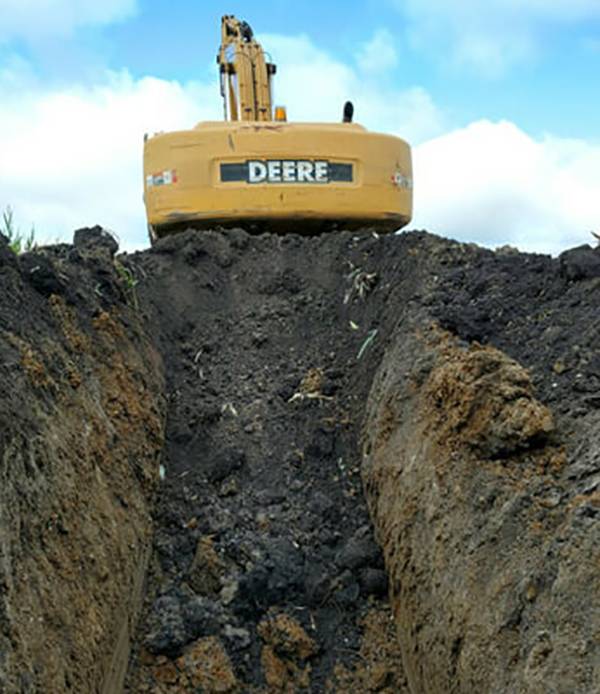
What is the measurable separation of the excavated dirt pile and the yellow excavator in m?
1.88

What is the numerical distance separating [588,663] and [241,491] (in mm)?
2385

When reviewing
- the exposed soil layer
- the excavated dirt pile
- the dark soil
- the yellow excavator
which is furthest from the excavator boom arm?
the exposed soil layer

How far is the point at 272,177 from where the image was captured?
732cm

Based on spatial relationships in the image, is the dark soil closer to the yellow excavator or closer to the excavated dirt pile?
the excavated dirt pile

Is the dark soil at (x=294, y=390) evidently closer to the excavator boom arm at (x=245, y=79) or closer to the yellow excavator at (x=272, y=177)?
the yellow excavator at (x=272, y=177)

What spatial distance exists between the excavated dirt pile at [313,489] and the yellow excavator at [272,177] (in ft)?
6.18

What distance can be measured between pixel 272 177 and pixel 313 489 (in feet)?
11.8

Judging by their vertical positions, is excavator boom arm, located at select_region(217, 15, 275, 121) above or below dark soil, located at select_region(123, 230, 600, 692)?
above

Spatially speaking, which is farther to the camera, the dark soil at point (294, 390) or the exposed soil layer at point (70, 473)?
the dark soil at point (294, 390)

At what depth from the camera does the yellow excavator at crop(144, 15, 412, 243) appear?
7.25 m

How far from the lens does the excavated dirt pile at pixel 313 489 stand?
280 centimetres

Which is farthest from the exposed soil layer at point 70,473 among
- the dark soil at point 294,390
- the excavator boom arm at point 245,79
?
the excavator boom arm at point 245,79

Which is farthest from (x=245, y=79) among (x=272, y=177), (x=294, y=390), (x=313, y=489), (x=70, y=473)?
(x=70, y=473)

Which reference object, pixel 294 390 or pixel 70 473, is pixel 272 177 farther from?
pixel 70 473
